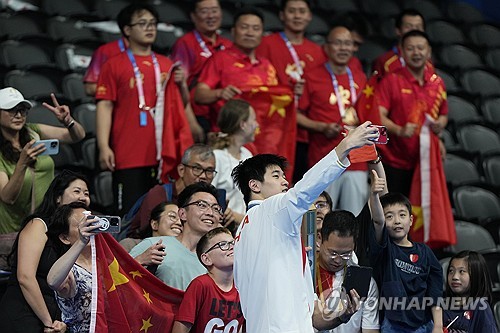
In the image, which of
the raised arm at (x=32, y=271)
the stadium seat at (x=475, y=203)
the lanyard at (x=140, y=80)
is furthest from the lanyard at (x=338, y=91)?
the raised arm at (x=32, y=271)

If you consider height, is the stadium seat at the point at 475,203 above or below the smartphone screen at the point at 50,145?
below

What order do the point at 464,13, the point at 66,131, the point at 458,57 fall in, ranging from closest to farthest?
1. the point at 66,131
2. the point at 458,57
3. the point at 464,13

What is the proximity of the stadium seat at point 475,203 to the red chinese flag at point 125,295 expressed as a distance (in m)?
3.82

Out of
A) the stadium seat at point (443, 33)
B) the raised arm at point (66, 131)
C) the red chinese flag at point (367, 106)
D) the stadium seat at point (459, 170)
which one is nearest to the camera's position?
the raised arm at point (66, 131)

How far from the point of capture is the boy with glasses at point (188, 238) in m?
6.87

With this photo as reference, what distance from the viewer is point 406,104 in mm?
9406

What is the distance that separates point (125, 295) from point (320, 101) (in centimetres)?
344

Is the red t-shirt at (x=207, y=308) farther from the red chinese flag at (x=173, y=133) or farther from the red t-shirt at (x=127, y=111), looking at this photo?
the red t-shirt at (x=127, y=111)

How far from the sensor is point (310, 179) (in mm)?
5305

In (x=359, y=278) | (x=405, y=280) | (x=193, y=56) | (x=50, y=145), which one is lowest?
(x=405, y=280)

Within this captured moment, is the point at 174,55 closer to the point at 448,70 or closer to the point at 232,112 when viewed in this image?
the point at 232,112

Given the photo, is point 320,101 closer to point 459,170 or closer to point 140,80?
point 140,80

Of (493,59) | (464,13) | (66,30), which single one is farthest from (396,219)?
(464,13)

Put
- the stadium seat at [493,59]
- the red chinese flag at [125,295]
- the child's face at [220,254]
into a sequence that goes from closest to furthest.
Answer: the red chinese flag at [125,295], the child's face at [220,254], the stadium seat at [493,59]
